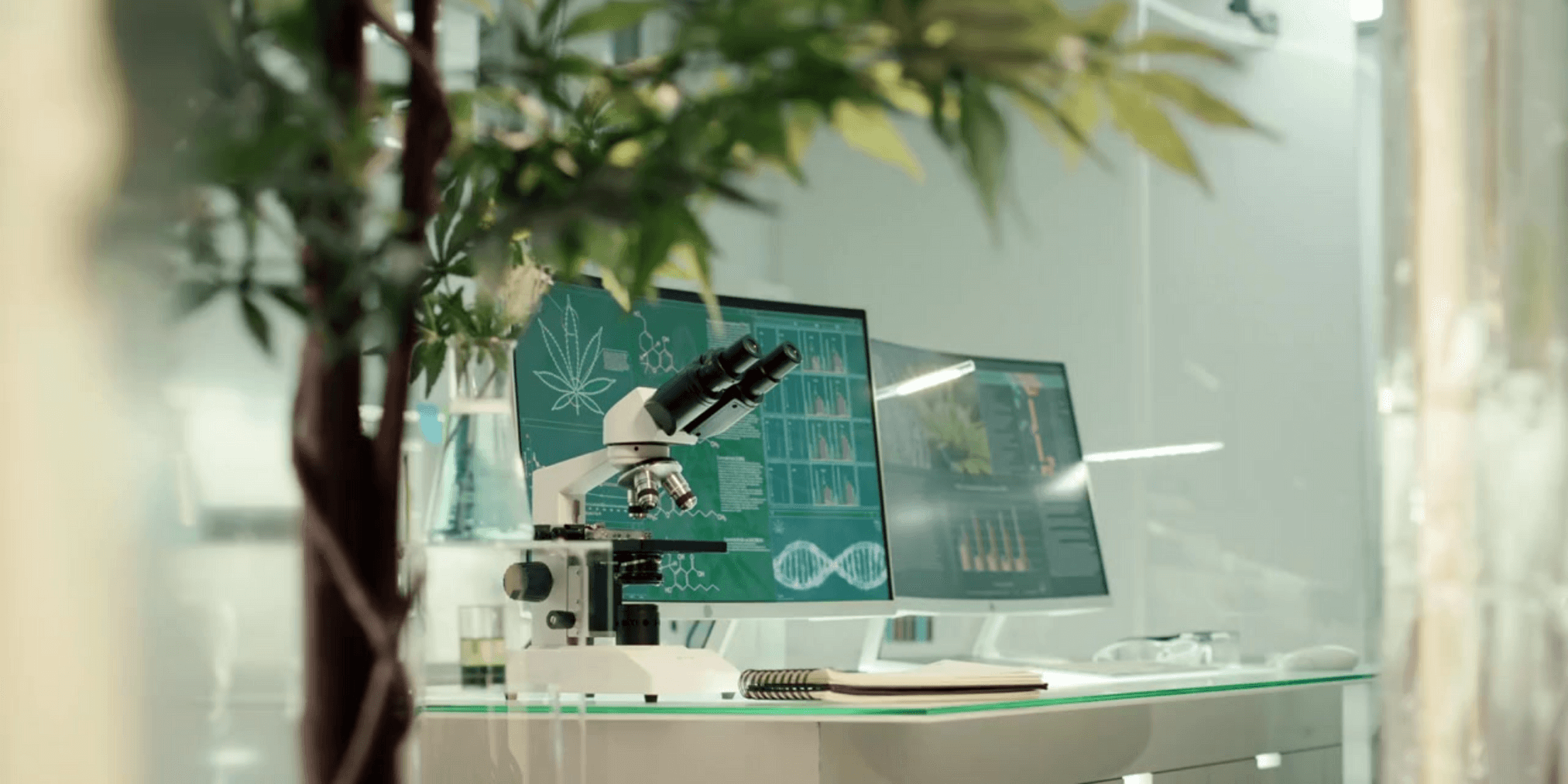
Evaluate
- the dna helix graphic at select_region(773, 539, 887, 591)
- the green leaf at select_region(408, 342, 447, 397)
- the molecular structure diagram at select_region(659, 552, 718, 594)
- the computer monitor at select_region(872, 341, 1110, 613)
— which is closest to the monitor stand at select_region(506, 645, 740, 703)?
the molecular structure diagram at select_region(659, 552, 718, 594)

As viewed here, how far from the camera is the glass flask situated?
0.75 metres

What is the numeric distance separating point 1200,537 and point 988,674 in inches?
69.9

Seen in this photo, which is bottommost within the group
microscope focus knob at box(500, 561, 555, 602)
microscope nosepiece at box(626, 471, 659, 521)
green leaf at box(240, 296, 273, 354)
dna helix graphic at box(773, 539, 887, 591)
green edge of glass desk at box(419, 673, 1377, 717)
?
green edge of glass desk at box(419, 673, 1377, 717)

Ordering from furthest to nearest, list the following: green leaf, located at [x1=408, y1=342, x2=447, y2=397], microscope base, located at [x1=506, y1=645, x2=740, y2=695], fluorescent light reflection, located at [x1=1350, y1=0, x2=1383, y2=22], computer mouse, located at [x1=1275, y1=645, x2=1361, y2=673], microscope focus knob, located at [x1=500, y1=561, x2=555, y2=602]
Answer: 1. fluorescent light reflection, located at [x1=1350, y1=0, x2=1383, y2=22]
2. computer mouse, located at [x1=1275, y1=645, x2=1361, y2=673]
3. microscope base, located at [x1=506, y1=645, x2=740, y2=695]
4. microscope focus knob, located at [x1=500, y1=561, x2=555, y2=602]
5. green leaf, located at [x1=408, y1=342, x2=447, y2=397]

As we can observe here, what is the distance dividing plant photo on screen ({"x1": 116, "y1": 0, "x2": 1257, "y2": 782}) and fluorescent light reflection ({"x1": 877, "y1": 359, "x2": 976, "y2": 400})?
175cm

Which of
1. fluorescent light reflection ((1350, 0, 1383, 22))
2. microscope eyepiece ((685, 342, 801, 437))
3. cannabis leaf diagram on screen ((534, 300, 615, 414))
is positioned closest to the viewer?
microscope eyepiece ((685, 342, 801, 437))

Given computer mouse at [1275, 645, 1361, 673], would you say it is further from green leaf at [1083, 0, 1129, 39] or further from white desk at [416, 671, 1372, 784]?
green leaf at [1083, 0, 1129, 39]

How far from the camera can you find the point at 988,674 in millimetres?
1617

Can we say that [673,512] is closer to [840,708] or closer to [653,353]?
[653,353]

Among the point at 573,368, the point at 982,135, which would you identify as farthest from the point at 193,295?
the point at 573,368

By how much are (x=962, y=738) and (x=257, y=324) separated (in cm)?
113

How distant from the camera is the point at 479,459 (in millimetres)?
773

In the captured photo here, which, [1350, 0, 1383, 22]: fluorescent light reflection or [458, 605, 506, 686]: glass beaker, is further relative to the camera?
[1350, 0, 1383, 22]: fluorescent light reflection

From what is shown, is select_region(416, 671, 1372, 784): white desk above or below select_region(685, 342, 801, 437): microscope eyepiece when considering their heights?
below
